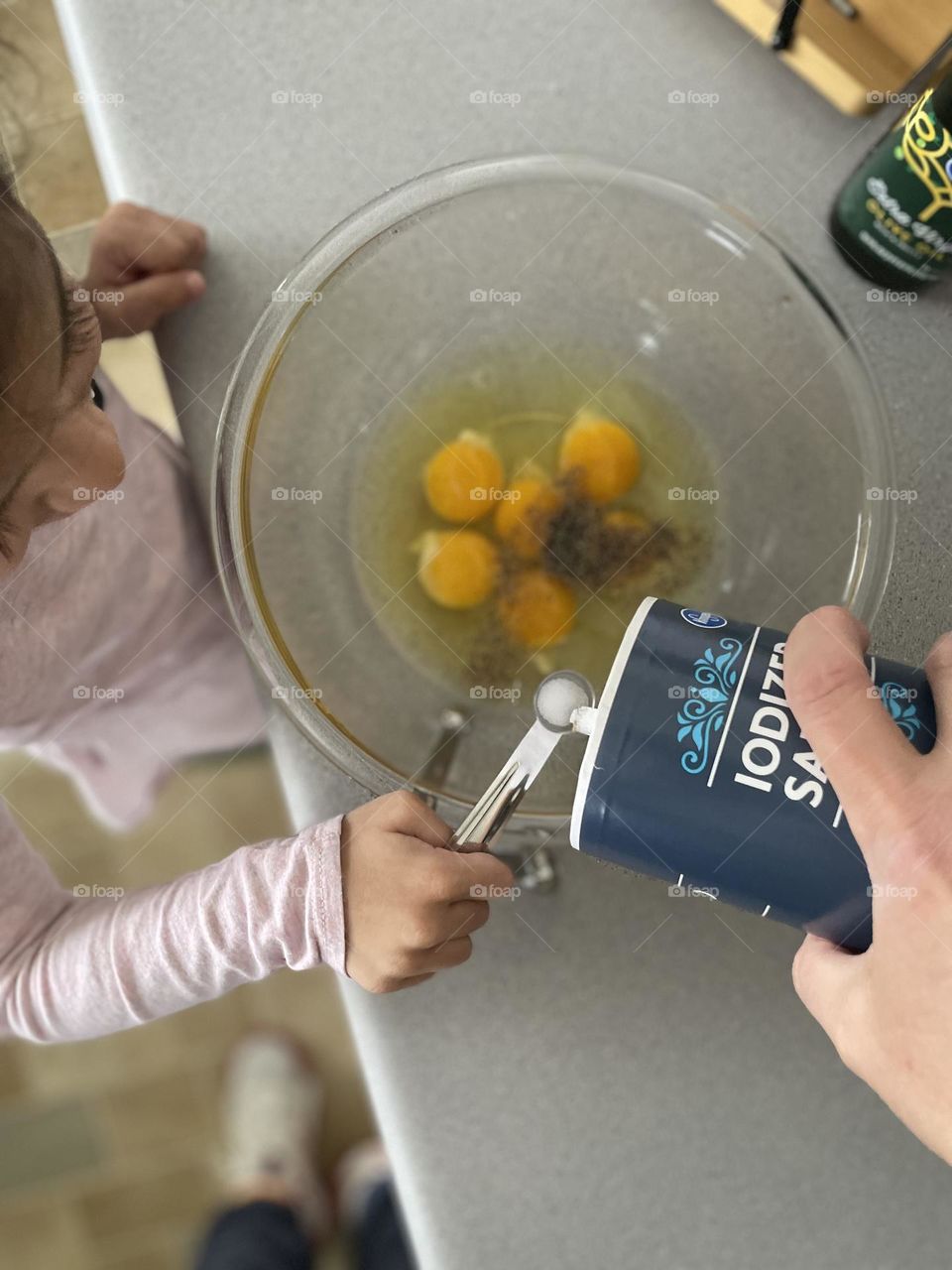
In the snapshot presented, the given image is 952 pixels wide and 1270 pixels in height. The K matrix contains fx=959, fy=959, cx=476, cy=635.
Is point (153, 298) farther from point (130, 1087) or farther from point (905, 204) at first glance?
point (130, 1087)

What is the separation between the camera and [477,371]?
0.73 metres

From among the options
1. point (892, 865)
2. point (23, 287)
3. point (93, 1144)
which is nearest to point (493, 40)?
point (23, 287)

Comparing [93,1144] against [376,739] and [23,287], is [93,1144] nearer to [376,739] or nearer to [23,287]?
[376,739]

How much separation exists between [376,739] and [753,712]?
0.97 feet

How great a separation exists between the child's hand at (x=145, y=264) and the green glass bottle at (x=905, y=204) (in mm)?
447

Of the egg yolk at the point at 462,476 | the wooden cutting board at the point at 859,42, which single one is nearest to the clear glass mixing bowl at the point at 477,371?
the egg yolk at the point at 462,476

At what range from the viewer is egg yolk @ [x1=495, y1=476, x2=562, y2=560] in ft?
2.45

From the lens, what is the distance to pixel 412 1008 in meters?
0.65

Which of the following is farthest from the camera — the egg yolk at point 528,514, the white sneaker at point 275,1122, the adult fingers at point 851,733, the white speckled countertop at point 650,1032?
the white sneaker at point 275,1122

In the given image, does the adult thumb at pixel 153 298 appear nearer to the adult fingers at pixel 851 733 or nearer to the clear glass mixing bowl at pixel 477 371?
the clear glass mixing bowl at pixel 477 371

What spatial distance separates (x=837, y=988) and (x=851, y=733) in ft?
0.49

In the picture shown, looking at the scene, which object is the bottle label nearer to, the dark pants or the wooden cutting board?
the wooden cutting board

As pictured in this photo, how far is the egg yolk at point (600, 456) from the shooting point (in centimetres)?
73

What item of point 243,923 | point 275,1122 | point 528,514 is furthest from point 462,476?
point 275,1122
